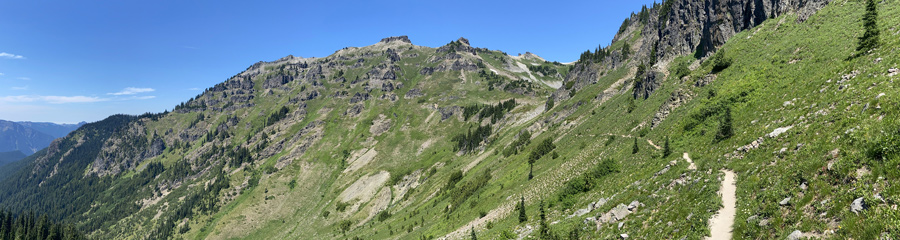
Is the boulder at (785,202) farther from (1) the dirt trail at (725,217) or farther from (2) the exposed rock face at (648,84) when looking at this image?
(2) the exposed rock face at (648,84)

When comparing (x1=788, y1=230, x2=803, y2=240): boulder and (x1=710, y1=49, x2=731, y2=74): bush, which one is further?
(x1=710, y1=49, x2=731, y2=74): bush

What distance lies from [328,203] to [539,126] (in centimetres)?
11016

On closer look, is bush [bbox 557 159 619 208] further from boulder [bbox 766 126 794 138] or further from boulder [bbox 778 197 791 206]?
boulder [bbox 778 197 791 206]

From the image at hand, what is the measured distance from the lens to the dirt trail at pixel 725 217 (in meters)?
15.9

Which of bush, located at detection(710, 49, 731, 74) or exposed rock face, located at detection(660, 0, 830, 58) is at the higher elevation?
exposed rock face, located at detection(660, 0, 830, 58)

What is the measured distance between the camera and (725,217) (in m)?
17.1

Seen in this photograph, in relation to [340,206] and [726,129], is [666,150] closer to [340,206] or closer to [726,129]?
[726,129]

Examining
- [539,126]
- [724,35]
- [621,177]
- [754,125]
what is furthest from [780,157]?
[539,126]

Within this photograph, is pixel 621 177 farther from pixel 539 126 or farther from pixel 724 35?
pixel 539 126

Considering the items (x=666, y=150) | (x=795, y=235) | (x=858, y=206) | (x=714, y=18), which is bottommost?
(x=666, y=150)

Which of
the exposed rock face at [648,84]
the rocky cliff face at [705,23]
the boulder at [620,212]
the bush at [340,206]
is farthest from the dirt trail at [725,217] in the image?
the bush at [340,206]

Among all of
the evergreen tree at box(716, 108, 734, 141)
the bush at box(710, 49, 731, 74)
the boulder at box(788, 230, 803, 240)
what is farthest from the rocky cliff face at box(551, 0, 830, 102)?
the boulder at box(788, 230, 803, 240)

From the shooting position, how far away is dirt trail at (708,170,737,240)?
15898mm

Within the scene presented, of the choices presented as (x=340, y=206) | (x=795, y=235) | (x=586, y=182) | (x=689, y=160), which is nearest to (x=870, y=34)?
(x=689, y=160)
